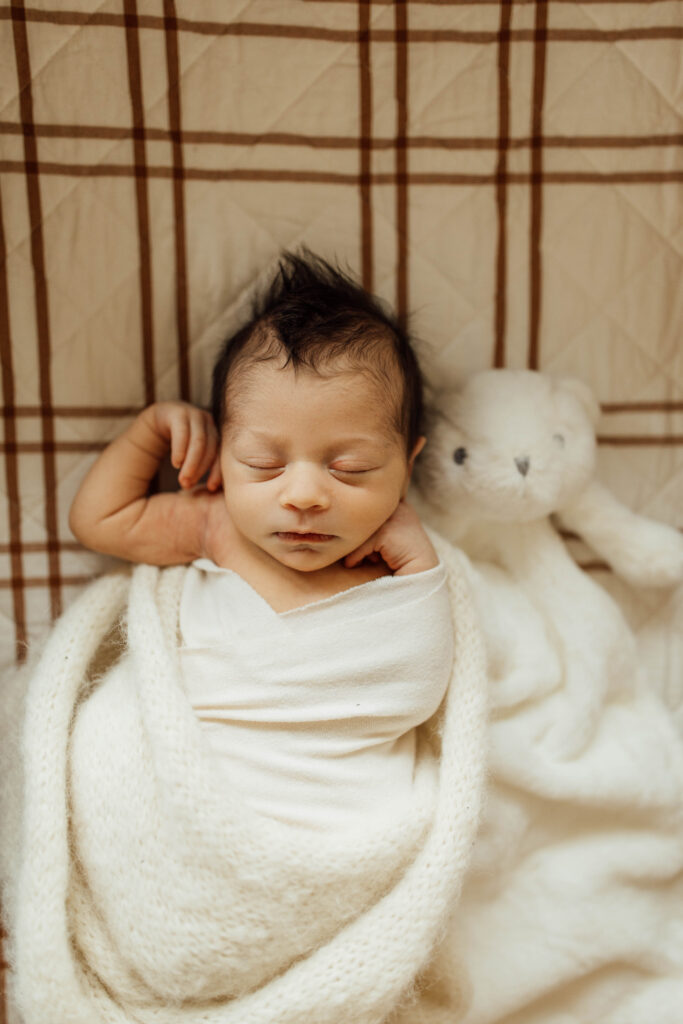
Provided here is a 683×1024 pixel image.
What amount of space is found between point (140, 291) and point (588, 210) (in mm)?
556

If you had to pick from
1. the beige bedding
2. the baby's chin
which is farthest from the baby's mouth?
the beige bedding

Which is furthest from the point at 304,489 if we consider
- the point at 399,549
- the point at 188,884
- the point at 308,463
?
the point at 188,884

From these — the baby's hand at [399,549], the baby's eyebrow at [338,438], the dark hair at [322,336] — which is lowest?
the baby's hand at [399,549]

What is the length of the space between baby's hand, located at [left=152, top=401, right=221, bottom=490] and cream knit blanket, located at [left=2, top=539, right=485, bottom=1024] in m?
0.18

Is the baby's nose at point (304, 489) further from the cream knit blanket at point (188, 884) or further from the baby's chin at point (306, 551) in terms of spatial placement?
the cream knit blanket at point (188, 884)

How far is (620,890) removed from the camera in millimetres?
986

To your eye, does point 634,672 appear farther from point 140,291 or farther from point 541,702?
point 140,291

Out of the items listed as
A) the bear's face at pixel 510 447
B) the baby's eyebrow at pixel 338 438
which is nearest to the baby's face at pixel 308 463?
the baby's eyebrow at pixel 338 438

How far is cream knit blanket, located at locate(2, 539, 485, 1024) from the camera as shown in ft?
2.60

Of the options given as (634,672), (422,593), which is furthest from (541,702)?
(422,593)

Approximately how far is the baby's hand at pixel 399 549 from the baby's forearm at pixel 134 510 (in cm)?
19

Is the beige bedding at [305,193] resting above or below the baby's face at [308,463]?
above

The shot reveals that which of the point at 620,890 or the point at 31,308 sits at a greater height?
the point at 31,308

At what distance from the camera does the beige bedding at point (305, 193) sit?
95cm
